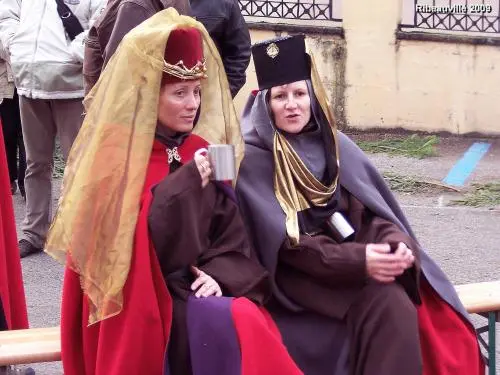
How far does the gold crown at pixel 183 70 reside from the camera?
3430 mm

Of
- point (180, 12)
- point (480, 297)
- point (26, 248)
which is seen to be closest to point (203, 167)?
point (480, 297)

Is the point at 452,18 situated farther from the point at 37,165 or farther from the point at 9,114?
the point at 37,165

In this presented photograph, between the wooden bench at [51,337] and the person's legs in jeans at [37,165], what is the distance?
242cm

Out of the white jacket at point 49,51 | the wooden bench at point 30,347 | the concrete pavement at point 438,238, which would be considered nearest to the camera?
the wooden bench at point 30,347

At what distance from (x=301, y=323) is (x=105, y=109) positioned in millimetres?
1024

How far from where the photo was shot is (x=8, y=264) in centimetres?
443

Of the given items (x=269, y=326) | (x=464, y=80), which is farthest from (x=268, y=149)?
(x=464, y=80)

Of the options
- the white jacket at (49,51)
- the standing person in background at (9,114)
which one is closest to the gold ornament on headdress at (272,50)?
the white jacket at (49,51)

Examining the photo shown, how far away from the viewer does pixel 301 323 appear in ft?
11.9

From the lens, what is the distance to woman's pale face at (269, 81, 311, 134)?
3762mm

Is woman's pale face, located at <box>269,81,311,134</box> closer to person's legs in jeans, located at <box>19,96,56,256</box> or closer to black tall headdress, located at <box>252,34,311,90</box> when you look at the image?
black tall headdress, located at <box>252,34,311,90</box>

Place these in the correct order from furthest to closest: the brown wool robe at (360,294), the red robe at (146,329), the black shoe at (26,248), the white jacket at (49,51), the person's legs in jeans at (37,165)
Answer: the black shoe at (26,248) → the person's legs in jeans at (37,165) → the white jacket at (49,51) → the brown wool robe at (360,294) → the red robe at (146,329)

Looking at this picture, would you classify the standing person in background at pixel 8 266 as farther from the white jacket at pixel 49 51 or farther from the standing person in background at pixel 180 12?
the white jacket at pixel 49 51

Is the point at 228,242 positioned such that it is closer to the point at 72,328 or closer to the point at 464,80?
the point at 72,328
